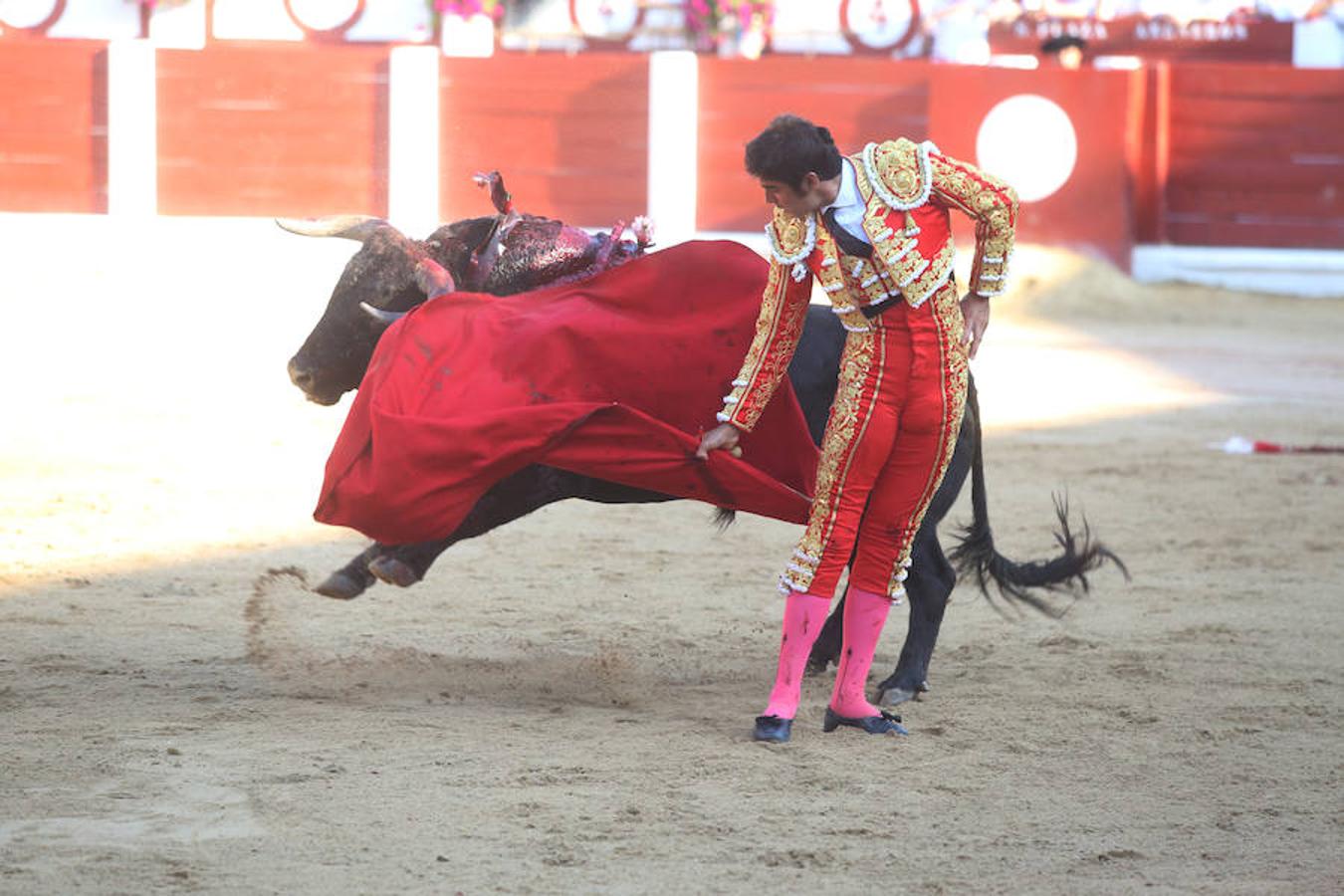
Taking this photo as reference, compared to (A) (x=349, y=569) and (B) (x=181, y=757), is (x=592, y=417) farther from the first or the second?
A: (B) (x=181, y=757)

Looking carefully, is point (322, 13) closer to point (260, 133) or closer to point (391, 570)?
point (260, 133)

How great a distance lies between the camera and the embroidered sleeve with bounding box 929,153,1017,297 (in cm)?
264

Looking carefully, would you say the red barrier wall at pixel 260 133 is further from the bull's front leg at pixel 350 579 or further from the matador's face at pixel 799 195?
the matador's face at pixel 799 195

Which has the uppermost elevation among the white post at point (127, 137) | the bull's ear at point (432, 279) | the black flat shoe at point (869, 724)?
the white post at point (127, 137)

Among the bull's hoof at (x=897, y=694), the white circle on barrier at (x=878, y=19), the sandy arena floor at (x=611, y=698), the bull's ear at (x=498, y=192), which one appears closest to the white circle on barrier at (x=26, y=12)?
the white circle on barrier at (x=878, y=19)

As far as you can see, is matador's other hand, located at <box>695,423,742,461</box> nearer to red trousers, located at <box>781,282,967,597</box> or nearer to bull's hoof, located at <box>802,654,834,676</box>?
red trousers, located at <box>781,282,967,597</box>

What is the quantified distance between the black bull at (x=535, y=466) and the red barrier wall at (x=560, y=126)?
7327 mm

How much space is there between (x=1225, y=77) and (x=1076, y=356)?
12.7ft

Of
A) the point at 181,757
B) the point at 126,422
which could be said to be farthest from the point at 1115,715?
the point at 126,422

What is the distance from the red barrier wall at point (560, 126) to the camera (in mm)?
10727

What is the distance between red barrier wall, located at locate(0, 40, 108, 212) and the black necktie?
8.79 m

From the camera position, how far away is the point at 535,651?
3.42 meters

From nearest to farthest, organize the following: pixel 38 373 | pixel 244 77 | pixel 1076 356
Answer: pixel 38 373 < pixel 1076 356 < pixel 244 77

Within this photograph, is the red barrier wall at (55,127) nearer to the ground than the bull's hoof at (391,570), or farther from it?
farther from it
